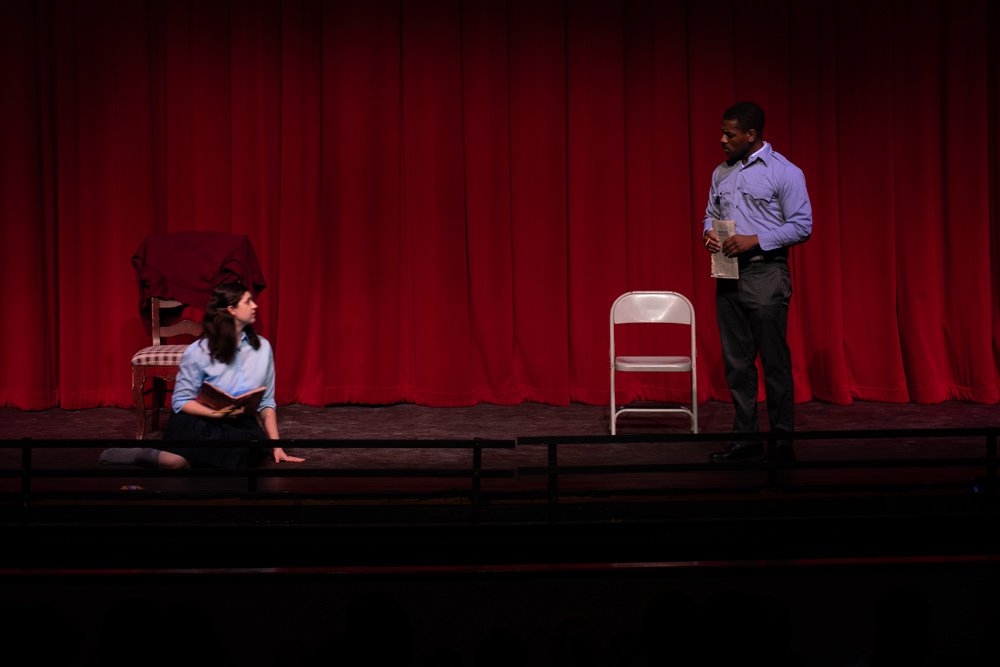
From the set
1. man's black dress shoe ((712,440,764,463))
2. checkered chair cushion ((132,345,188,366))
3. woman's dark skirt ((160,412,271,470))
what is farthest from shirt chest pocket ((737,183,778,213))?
checkered chair cushion ((132,345,188,366))

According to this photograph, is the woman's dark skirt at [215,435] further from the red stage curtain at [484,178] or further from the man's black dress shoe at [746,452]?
the man's black dress shoe at [746,452]

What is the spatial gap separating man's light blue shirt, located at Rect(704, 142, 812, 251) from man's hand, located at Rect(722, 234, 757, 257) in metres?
0.03

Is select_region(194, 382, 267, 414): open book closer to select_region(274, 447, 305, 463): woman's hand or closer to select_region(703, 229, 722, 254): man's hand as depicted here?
select_region(274, 447, 305, 463): woman's hand

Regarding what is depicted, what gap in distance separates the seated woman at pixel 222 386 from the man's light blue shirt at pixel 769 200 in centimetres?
195

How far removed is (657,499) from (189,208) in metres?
3.38

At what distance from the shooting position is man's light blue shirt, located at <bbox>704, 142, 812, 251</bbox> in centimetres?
362

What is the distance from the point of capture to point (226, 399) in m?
3.68

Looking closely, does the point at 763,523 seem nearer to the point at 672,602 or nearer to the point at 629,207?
the point at 672,602

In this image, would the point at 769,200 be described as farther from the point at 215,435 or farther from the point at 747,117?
the point at 215,435

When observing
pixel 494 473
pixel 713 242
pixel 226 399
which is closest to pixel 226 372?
pixel 226 399

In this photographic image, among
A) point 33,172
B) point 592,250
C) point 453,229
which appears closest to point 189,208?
point 33,172

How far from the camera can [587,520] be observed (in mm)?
3061

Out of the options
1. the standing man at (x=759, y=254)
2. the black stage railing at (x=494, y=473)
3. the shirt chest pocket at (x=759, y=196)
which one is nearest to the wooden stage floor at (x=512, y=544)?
the black stage railing at (x=494, y=473)

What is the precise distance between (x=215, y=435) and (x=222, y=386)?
21 cm
